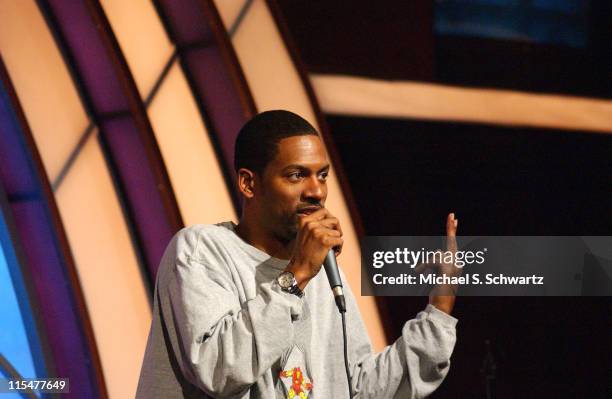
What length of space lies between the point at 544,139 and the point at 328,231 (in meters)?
4.81

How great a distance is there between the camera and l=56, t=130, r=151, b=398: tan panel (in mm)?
4879

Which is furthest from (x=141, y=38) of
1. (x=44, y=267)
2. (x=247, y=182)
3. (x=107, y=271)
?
(x=247, y=182)

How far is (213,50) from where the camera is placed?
4.71 meters

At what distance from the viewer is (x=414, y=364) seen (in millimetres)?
2170

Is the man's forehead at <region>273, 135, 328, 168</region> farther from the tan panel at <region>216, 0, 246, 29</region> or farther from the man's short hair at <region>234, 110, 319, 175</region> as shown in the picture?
the tan panel at <region>216, 0, 246, 29</region>

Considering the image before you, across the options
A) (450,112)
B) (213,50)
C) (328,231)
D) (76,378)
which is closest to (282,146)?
(328,231)

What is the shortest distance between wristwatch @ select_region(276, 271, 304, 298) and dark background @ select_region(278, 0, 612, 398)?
3.89 meters

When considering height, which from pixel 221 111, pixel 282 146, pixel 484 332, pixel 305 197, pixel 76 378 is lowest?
pixel 305 197

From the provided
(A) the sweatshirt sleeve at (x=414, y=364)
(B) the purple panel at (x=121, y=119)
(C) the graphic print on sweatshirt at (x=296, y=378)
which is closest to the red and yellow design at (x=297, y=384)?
(C) the graphic print on sweatshirt at (x=296, y=378)

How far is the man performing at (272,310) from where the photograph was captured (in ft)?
5.84

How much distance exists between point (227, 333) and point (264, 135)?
55 cm

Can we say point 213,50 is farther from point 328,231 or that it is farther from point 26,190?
point 328,231

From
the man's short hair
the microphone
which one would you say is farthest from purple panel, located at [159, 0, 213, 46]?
the microphone

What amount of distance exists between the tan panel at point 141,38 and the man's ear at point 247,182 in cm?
277
